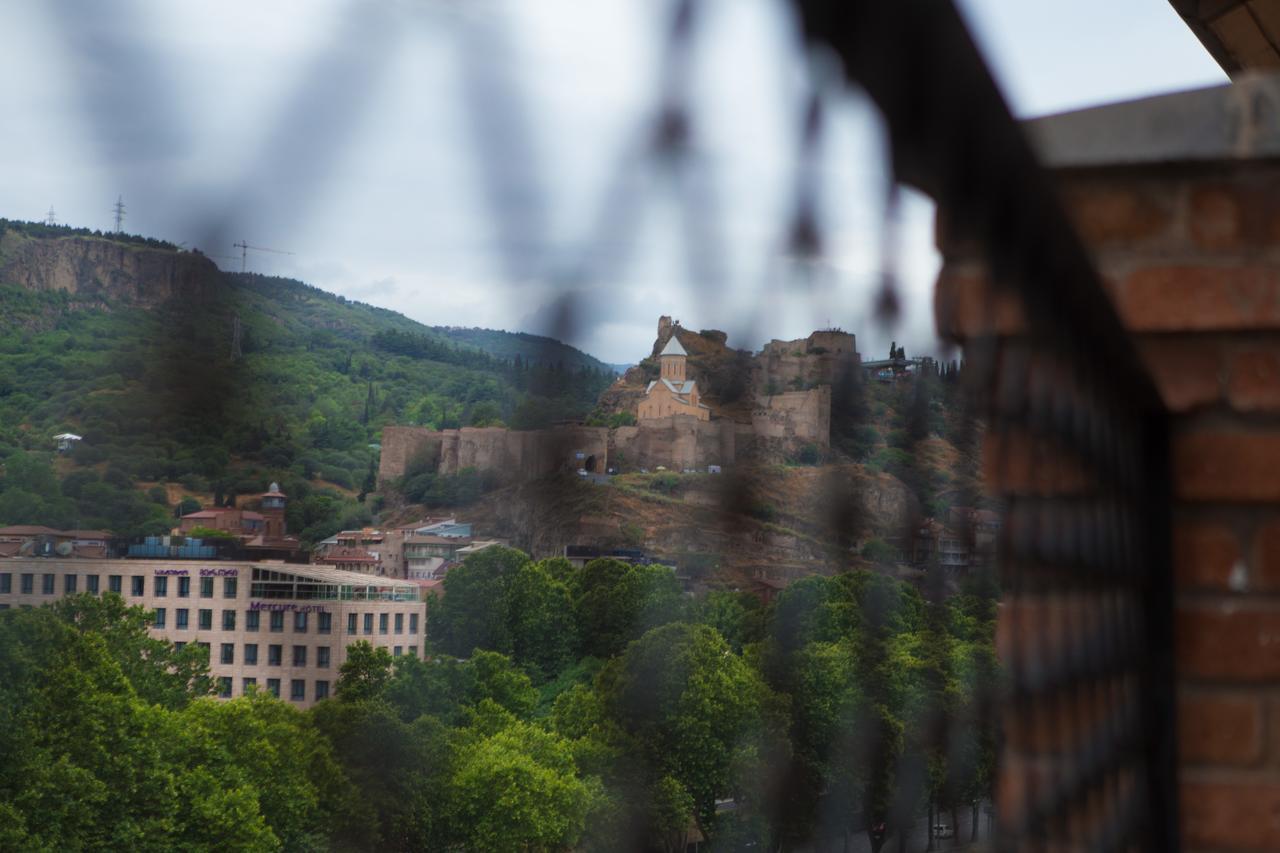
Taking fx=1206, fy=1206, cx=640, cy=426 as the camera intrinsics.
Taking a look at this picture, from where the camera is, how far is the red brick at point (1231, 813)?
47.4 inches

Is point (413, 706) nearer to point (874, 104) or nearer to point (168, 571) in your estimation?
point (168, 571)

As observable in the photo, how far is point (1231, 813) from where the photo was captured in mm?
1221

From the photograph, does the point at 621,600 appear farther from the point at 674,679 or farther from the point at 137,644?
the point at 137,644

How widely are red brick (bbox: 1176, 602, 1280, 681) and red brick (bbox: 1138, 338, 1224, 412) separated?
216 mm

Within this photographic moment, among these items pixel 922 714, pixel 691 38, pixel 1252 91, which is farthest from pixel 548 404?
pixel 1252 91

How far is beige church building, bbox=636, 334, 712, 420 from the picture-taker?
1.63ft

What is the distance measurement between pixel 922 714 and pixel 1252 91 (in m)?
0.75

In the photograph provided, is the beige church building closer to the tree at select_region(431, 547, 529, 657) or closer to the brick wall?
the tree at select_region(431, 547, 529, 657)

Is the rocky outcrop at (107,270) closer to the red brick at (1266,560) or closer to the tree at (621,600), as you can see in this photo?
the tree at (621,600)

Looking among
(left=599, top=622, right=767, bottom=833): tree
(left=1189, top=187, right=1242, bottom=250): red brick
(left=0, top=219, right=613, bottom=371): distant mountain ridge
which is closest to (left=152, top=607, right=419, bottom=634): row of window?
(left=599, top=622, right=767, bottom=833): tree

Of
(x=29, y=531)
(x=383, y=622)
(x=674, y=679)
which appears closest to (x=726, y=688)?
(x=674, y=679)

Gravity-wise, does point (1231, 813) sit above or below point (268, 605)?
below

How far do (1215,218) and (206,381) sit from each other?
3.54 feet

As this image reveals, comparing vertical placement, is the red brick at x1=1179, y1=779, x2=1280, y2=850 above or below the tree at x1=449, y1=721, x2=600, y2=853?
above
